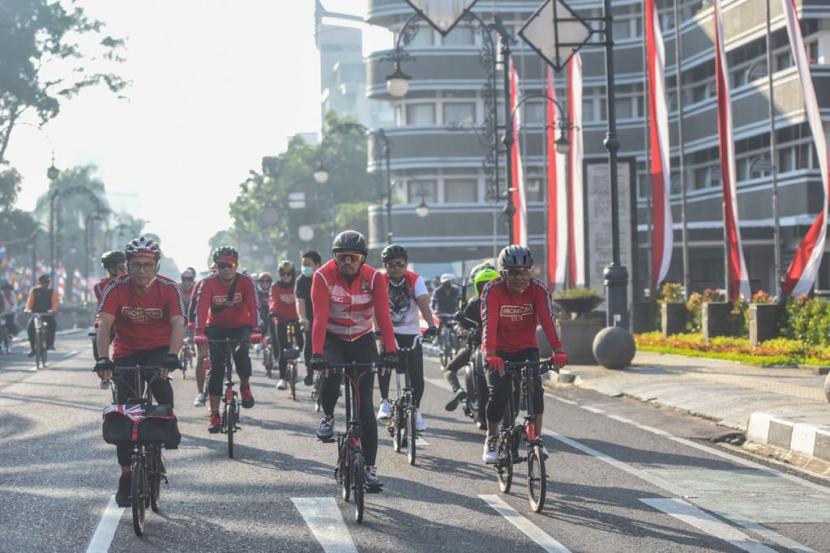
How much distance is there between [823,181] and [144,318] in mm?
14510

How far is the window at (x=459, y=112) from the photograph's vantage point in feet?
225

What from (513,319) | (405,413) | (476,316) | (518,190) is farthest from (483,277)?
(518,190)

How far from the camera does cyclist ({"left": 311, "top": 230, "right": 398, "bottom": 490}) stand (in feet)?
31.5

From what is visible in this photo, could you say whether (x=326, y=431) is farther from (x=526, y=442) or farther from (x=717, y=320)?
(x=717, y=320)

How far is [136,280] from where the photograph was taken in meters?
9.36

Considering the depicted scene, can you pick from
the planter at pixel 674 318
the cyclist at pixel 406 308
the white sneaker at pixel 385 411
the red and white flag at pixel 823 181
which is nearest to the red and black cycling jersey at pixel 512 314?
the cyclist at pixel 406 308

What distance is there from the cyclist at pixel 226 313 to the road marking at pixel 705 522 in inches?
191

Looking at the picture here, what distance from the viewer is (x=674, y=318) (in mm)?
31719

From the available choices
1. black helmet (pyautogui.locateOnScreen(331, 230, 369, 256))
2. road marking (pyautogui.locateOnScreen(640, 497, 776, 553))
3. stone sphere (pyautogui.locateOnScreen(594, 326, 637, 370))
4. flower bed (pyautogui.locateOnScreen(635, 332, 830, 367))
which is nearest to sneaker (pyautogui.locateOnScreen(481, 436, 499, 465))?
road marking (pyautogui.locateOnScreen(640, 497, 776, 553))

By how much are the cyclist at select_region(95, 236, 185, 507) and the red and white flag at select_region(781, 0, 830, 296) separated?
14.2 m

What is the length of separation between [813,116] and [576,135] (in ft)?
27.9

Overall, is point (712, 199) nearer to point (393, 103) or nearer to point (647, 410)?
point (393, 103)

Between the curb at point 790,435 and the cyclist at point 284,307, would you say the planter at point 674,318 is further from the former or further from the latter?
the curb at point 790,435

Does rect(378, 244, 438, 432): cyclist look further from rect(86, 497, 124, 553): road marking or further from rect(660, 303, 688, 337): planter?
rect(660, 303, 688, 337): planter
